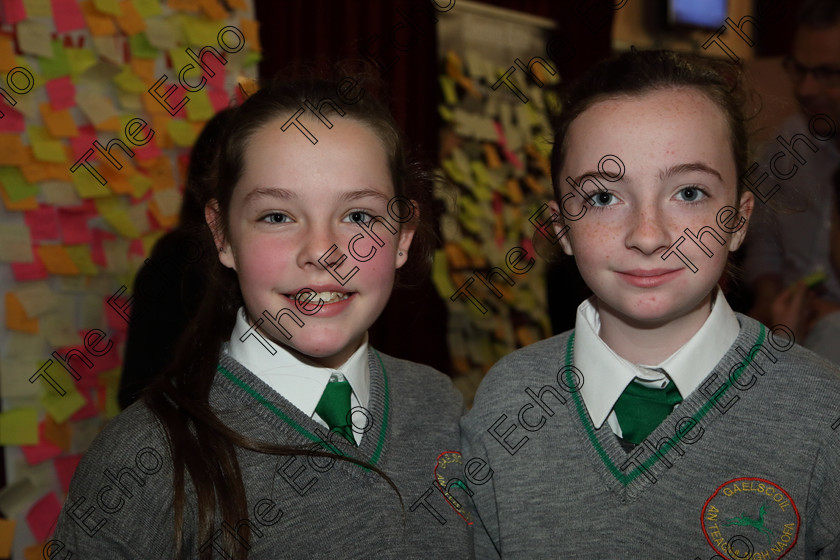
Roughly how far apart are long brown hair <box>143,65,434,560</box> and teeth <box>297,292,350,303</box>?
185 millimetres

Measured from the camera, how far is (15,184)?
1.96m

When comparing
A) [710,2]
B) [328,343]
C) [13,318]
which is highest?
[328,343]

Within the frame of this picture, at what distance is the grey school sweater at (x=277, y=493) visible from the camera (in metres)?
1.00

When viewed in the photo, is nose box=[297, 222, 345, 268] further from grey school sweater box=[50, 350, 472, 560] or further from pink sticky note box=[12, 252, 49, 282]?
pink sticky note box=[12, 252, 49, 282]

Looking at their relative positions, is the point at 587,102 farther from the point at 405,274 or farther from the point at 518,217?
the point at 518,217

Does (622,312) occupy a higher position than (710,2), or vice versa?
(622,312)

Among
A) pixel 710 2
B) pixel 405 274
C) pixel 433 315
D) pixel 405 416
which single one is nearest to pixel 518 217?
pixel 433 315

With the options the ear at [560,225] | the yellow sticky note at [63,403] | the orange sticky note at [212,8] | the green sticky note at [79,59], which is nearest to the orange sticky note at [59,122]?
the green sticky note at [79,59]

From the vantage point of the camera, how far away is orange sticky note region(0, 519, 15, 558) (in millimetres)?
1977

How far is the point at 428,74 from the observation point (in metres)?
3.08

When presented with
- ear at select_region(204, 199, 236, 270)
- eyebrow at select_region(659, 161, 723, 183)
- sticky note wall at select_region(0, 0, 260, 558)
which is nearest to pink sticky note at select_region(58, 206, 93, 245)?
sticky note wall at select_region(0, 0, 260, 558)

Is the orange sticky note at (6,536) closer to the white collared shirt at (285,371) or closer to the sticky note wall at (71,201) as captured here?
the sticky note wall at (71,201)

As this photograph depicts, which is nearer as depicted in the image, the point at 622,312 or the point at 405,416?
the point at 622,312

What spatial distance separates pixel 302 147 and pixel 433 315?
2.10 m
